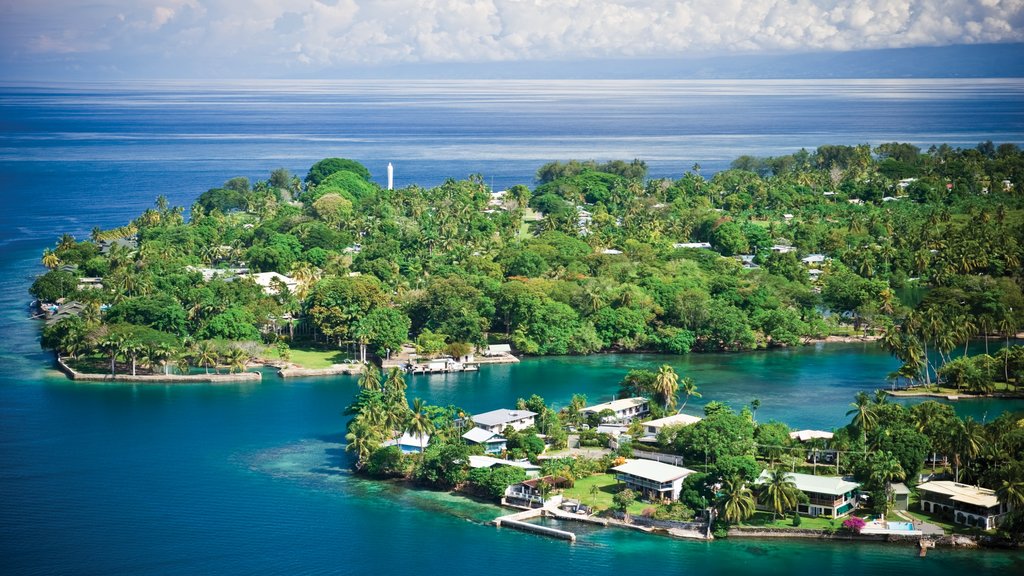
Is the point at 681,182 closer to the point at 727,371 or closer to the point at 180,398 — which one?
the point at 727,371

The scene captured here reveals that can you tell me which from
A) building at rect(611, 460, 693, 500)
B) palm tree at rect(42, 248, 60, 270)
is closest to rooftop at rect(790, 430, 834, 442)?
building at rect(611, 460, 693, 500)

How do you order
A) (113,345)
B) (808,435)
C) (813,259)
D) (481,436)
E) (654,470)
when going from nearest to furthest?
1. (654,470)
2. (808,435)
3. (481,436)
4. (113,345)
5. (813,259)

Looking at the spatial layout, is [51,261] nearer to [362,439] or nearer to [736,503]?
[362,439]

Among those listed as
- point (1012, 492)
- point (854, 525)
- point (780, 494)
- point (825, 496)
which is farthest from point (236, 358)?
point (1012, 492)

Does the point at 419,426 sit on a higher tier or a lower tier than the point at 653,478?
higher

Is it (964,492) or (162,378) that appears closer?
(964,492)

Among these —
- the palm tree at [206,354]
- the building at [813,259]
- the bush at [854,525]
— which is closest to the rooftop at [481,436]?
the bush at [854,525]

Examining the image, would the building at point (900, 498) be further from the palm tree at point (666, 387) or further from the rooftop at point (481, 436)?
the rooftop at point (481, 436)

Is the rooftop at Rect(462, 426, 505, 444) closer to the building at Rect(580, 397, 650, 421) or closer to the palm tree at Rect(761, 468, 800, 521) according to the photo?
the building at Rect(580, 397, 650, 421)
